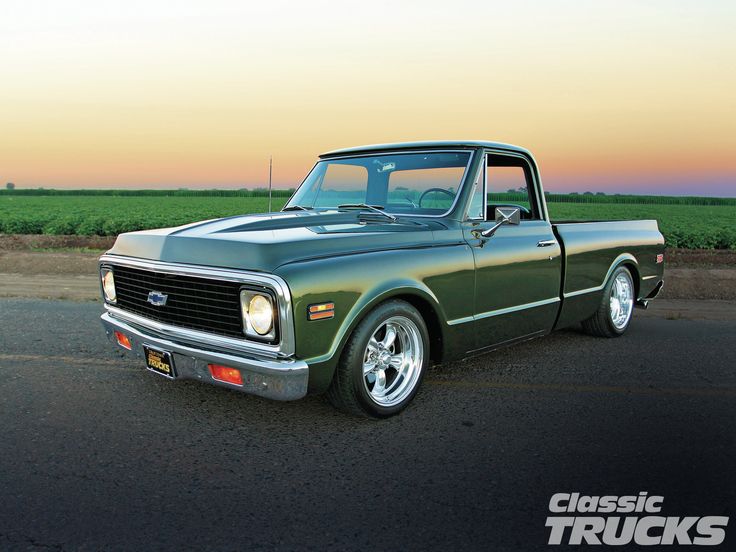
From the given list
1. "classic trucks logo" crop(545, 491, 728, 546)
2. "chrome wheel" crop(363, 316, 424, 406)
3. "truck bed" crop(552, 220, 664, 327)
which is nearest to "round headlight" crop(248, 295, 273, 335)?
"chrome wheel" crop(363, 316, 424, 406)

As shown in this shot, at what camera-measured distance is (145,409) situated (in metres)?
4.12

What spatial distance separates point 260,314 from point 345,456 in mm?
893

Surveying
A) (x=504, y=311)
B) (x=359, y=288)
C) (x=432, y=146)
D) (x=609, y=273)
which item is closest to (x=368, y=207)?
(x=432, y=146)

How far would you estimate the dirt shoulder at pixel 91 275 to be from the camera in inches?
334

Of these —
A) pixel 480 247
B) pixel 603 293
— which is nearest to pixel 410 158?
pixel 480 247

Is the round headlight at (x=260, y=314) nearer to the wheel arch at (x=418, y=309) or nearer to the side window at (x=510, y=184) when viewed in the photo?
the wheel arch at (x=418, y=309)

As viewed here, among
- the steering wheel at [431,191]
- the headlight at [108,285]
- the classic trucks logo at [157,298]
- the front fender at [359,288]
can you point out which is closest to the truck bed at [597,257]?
the steering wheel at [431,191]

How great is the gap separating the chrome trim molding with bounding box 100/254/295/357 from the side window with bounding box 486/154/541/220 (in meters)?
2.22

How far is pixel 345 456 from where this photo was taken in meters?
3.42

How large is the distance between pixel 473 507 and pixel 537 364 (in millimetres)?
2685

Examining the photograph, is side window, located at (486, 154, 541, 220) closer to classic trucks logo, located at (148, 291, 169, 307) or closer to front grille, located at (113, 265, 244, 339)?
front grille, located at (113, 265, 244, 339)

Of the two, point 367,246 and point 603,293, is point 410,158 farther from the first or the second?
point 603,293

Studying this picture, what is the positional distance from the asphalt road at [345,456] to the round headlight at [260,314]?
0.68 m

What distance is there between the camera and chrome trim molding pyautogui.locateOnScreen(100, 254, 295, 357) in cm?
331
